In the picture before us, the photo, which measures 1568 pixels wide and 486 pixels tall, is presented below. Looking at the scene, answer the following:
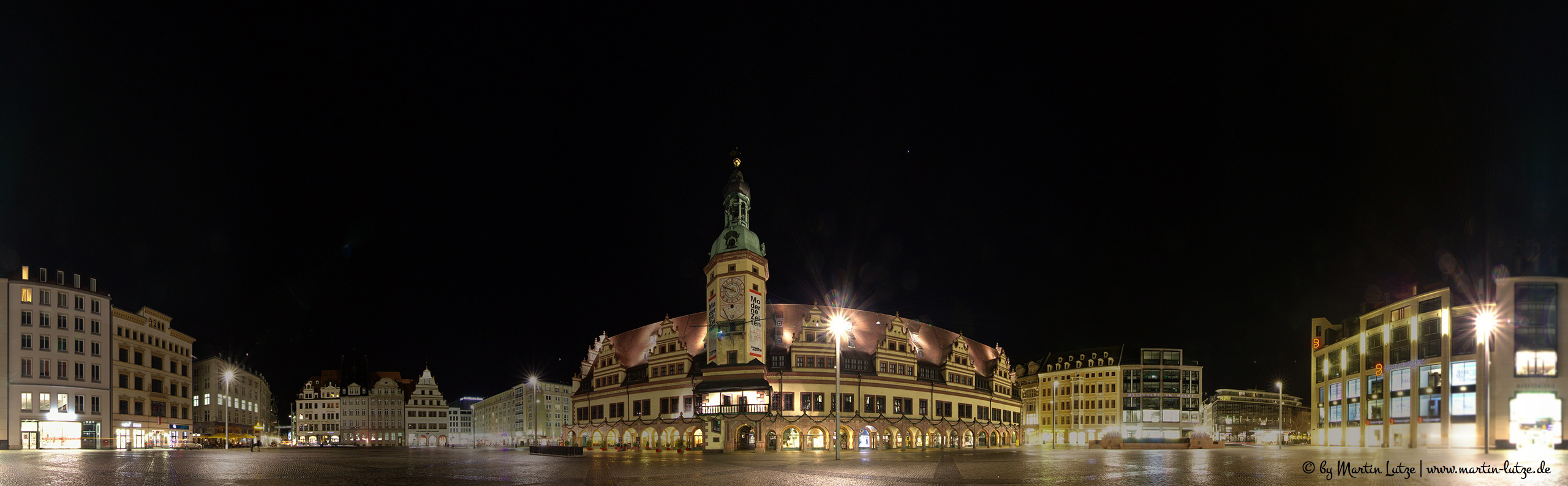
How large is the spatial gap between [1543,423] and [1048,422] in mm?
88308

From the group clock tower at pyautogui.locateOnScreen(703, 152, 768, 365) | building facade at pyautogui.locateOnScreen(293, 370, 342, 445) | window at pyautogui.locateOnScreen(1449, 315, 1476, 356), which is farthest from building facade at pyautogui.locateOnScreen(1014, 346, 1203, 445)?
building facade at pyautogui.locateOnScreen(293, 370, 342, 445)

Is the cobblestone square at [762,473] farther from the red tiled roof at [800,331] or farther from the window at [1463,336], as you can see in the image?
the window at [1463,336]

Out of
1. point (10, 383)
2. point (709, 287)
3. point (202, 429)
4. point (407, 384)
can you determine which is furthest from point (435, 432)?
point (709, 287)

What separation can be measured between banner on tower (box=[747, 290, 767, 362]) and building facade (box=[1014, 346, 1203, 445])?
76.1 meters

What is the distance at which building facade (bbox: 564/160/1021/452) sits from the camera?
8431 cm

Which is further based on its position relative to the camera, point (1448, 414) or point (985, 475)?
point (1448, 414)

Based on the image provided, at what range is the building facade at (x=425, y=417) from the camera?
18012 cm

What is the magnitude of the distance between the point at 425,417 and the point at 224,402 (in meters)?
53.5

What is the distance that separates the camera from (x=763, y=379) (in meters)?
84.1

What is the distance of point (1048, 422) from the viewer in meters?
164

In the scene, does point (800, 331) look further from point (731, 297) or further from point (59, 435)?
point (59, 435)

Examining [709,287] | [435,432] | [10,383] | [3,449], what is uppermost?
[709,287]

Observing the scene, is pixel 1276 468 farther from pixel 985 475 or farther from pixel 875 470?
pixel 875 470

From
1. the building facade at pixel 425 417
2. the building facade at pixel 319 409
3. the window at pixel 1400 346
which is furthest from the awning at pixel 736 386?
the building facade at pixel 319 409
